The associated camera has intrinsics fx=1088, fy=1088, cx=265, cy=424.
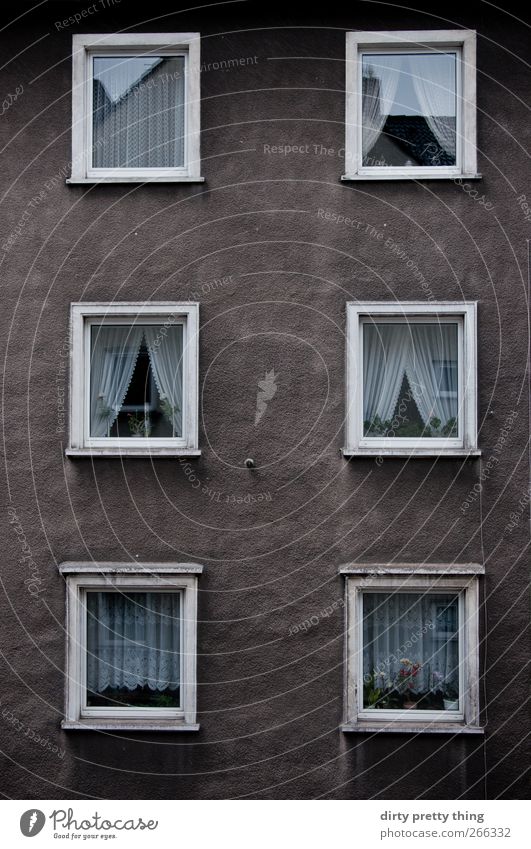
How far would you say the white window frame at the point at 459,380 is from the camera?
11.9 metres

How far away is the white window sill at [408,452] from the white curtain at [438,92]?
3.33 metres

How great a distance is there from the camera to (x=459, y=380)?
1213 cm

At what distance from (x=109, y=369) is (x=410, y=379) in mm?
3400

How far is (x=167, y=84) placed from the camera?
12.4 meters

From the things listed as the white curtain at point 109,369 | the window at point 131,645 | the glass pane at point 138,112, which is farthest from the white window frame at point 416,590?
the glass pane at point 138,112

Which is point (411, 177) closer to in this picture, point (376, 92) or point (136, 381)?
point (376, 92)

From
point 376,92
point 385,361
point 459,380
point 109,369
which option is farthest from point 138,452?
point 376,92

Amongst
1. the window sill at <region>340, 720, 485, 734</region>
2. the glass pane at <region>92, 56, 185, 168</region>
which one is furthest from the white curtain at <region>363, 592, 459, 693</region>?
the glass pane at <region>92, 56, 185, 168</region>

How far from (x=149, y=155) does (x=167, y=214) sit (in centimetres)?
81

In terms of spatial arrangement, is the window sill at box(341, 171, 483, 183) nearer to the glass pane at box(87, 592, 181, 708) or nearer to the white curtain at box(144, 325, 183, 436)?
the white curtain at box(144, 325, 183, 436)

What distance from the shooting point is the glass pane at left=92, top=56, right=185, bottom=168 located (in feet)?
40.7

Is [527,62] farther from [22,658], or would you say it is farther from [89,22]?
[22,658]

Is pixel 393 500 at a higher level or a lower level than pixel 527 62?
lower
